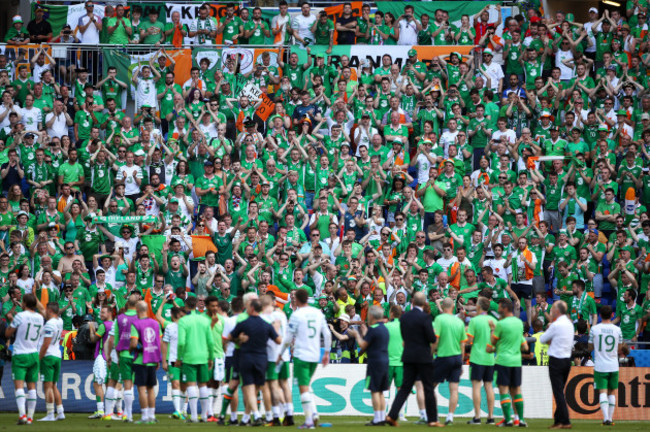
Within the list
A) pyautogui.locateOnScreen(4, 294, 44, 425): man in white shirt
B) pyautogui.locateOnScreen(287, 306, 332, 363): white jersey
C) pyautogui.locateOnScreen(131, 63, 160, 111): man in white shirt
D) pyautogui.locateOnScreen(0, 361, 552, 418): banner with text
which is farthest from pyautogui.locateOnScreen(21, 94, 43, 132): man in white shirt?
pyautogui.locateOnScreen(287, 306, 332, 363): white jersey

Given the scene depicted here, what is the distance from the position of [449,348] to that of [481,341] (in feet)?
2.09

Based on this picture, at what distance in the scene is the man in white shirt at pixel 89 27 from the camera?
31.8 metres

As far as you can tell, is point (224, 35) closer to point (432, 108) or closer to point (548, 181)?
point (432, 108)

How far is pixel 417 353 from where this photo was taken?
17.6m

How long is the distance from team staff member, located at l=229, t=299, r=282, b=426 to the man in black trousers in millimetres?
2077

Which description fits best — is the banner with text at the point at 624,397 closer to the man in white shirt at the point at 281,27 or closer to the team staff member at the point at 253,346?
the team staff member at the point at 253,346

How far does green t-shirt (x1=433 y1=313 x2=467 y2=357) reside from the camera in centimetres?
1850

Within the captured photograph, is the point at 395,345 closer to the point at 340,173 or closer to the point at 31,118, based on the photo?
the point at 340,173

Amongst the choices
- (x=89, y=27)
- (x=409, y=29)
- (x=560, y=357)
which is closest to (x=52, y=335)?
(x=560, y=357)

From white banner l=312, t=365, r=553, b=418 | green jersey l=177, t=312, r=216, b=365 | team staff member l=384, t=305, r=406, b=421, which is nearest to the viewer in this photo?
green jersey l=177, t=312, r=216, b=365

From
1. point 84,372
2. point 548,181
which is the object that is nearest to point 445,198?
point 548,181

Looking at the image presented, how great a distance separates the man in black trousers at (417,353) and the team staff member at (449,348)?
32.4 inches

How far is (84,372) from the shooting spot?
22.0 meters

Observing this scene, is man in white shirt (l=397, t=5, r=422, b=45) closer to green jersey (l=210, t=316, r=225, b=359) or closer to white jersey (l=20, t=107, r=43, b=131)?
white jersey (l=20, t=107, r=43, b=131)
